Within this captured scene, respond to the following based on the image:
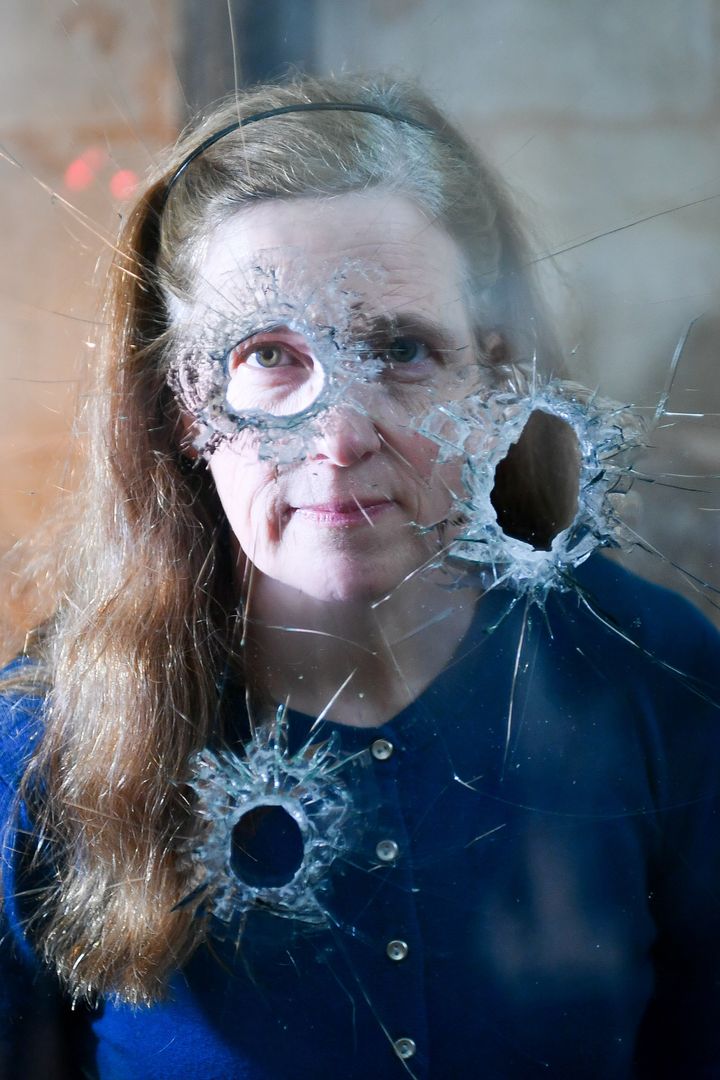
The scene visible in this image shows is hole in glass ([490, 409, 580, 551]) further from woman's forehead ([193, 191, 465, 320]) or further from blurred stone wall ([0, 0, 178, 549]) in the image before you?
blurred stone wall ([0, 0, 178, 549])

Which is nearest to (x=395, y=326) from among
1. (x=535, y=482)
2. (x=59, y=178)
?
(x=535, y=482)

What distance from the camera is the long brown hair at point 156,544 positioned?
52cm

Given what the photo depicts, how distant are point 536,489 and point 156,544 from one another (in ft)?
0.76

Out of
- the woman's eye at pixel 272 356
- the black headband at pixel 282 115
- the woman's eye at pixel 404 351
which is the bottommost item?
the woman's eye at pixel 404 351

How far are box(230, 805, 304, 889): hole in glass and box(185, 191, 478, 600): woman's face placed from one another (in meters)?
0.14

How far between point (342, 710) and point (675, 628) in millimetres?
211

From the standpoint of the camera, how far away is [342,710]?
0.53m

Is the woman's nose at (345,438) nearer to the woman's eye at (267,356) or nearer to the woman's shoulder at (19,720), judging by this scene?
the woman's eye at (267,356)

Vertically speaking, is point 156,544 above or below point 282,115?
below

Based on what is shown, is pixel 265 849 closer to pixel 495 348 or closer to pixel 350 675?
pixel 350 675

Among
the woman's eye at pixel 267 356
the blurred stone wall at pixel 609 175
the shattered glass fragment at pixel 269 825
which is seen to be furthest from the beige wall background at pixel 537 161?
the shattered glass fragment at pixel 269 825

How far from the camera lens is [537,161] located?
542 mm

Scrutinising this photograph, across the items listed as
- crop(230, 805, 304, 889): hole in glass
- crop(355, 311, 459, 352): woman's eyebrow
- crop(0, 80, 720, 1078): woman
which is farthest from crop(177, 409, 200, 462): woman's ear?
crop(230, 805, 304, 889): hole in glass

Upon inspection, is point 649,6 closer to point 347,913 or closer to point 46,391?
point 46,391
